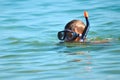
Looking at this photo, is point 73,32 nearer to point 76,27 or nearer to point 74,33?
point 74,33

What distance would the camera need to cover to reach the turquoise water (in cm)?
629

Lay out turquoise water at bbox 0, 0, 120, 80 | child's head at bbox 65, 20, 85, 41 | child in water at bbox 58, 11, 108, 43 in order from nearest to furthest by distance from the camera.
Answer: turquoise water at bbox 0, 0, 120, 80
child in water at bbox 58, 11, 108, 43
child's head at bbox 65, 20, 85, 41

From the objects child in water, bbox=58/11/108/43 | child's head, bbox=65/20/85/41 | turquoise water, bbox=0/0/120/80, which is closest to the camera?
turquoise water, bbox=0/0/120/80

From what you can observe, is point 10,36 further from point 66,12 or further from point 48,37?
point 66,12

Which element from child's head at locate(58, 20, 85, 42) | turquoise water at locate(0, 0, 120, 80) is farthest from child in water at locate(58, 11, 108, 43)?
turquoise water at locate(0, 0, 120, 80)

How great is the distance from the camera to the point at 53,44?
29.9ft

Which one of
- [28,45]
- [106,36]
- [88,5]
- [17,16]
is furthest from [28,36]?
[88,5]

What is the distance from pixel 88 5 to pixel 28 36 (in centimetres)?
457

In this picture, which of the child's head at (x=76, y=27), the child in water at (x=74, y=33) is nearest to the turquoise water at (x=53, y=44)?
the child in water at (x=74, y=33)

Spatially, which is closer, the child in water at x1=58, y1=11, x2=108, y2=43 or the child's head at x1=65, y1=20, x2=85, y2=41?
the child in water at x1=58, y1=11, x2=108, y2=43

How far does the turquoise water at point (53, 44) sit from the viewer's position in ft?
20.6

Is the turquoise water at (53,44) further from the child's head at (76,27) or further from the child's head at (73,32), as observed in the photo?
the child's head at (76,27)

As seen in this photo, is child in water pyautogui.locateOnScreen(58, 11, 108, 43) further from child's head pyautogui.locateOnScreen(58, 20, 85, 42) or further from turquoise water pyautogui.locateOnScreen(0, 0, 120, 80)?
turquoise water pyautogui.locateOnScreen(0, 0, 120, 80)

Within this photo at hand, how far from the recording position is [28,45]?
29.9 feet
